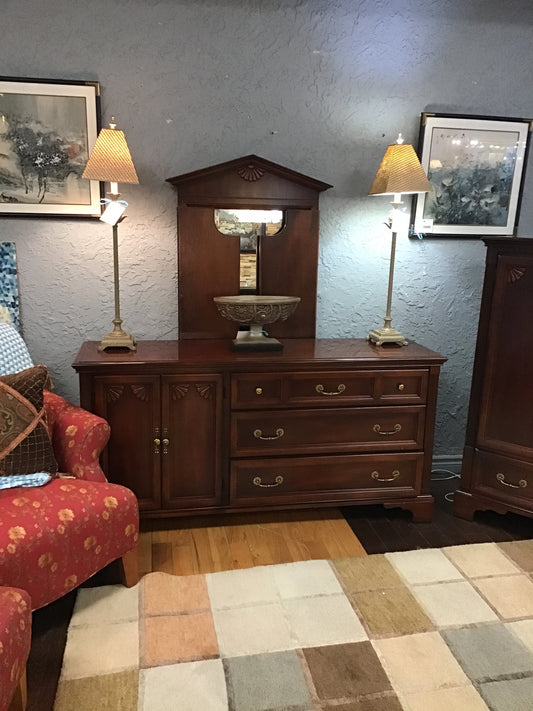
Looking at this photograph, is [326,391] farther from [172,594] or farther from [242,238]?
[172,594]

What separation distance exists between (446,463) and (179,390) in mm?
→ 1666

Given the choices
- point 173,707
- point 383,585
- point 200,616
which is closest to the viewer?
point 173,707

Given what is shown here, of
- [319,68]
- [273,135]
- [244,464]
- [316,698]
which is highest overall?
[319,68]

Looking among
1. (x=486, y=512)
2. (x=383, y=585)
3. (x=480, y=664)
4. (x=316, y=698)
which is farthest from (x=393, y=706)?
(x=486, y=512)

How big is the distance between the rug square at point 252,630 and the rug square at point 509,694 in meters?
0.59

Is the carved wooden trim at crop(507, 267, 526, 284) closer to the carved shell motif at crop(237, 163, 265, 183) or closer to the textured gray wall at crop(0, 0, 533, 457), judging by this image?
the textured gray wall at crop(0, 0, 533, 457)

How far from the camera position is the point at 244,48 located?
2.62 metres

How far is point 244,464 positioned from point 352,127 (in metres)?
1.69

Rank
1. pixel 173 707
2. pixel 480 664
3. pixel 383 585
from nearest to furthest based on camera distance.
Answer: pixel 173 707, pixel 480 664, pixel 383 585

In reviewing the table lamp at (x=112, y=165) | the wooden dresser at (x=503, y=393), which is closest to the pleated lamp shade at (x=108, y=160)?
the table lamp at (x=112, y=165)

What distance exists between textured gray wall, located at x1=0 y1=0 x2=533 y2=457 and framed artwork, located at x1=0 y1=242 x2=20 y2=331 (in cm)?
4

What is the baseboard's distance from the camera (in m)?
3.21

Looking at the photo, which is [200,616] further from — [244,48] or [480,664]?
[244,48]

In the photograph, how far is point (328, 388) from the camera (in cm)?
250
